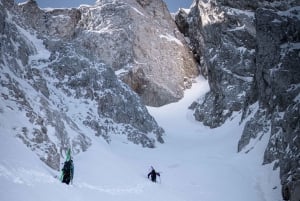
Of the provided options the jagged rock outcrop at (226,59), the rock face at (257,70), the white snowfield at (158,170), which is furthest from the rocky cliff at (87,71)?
the jagged rock outcrop at (226,59)

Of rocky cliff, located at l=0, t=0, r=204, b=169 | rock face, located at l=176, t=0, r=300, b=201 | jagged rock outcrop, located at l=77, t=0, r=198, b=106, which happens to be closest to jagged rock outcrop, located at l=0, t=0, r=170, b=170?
rocky cliff, located at l=0, t=0, r=204, b=169

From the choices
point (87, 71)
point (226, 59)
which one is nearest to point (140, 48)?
point (226, 59)

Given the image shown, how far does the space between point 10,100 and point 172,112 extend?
4584cm

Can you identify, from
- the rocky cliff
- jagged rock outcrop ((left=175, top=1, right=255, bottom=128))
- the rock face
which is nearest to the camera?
the rocky cliff

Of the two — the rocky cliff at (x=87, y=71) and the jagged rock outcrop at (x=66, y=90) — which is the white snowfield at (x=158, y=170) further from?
the rocky cliff at (x=87, y=71)

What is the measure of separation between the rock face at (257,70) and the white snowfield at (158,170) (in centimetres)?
236

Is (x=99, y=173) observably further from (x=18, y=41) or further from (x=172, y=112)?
(x=172, y=112)

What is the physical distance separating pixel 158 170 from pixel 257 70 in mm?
18703

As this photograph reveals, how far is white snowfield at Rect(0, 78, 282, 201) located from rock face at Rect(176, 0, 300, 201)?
236 centimetres

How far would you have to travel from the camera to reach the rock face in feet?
116

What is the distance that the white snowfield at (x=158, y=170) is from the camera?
2006 centimetres

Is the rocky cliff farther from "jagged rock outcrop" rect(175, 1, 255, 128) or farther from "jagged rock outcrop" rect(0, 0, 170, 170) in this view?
"jagged rock outcrop" rect(175, 1, 255, 128)

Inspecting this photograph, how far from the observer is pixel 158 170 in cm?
3988

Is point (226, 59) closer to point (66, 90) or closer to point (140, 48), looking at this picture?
point (140, 48)
